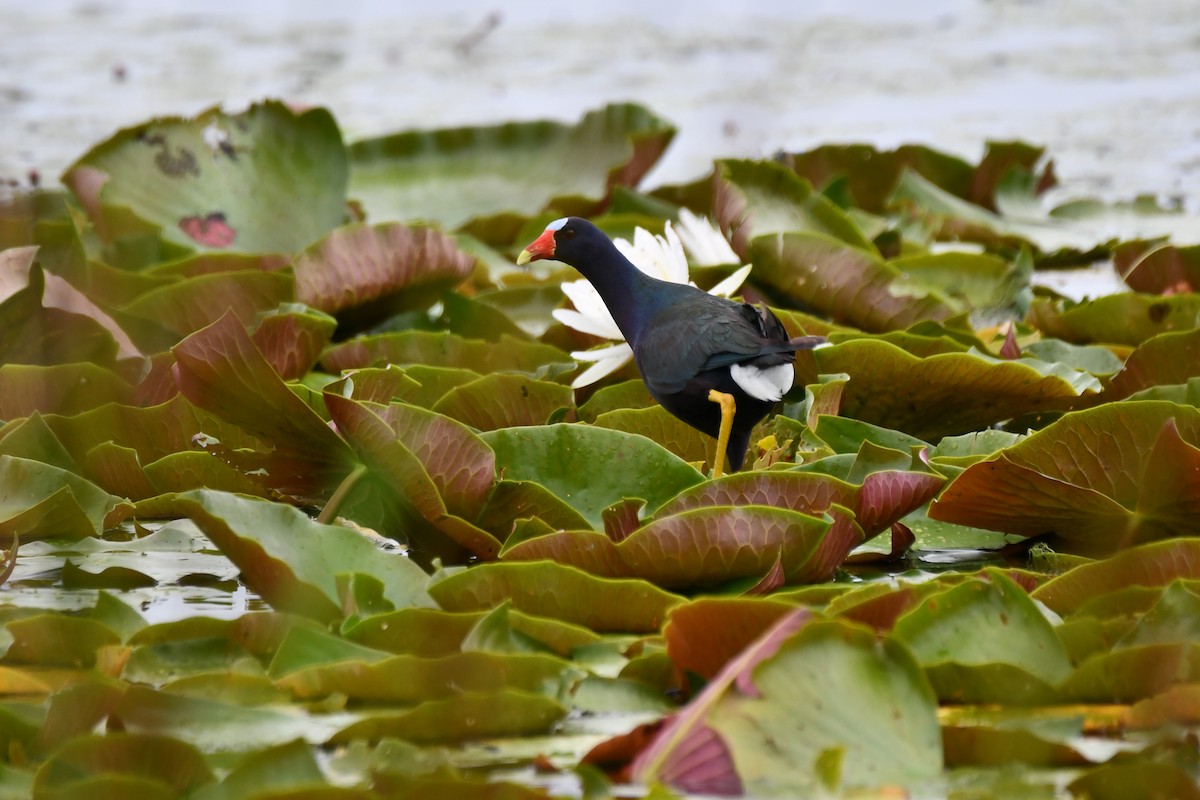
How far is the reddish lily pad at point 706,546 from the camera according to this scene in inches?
70.2

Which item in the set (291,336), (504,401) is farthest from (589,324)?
(291,336)

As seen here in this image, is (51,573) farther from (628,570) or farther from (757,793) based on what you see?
(757,793)

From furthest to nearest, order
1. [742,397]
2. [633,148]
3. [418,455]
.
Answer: [633,148] → [742,397] → [418,455]

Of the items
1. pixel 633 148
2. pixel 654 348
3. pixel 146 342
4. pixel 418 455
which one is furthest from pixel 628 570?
pixel 633 148

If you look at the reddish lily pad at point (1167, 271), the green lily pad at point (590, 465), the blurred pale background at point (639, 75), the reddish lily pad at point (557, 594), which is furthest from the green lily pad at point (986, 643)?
the blurred pale background at point (639, 75)

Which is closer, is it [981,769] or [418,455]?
[981,769]

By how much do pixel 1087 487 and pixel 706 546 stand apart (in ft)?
1.77

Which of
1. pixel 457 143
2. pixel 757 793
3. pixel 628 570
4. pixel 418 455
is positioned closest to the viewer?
pixel 757 793

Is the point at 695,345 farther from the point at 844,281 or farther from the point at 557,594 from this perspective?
the point at 557,594

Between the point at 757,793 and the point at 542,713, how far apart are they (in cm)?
23

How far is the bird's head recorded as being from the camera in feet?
9.20

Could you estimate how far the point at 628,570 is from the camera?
6.05 ft

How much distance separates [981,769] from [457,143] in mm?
3239

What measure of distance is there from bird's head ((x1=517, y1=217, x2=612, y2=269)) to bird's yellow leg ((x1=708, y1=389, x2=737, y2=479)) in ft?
1.88
